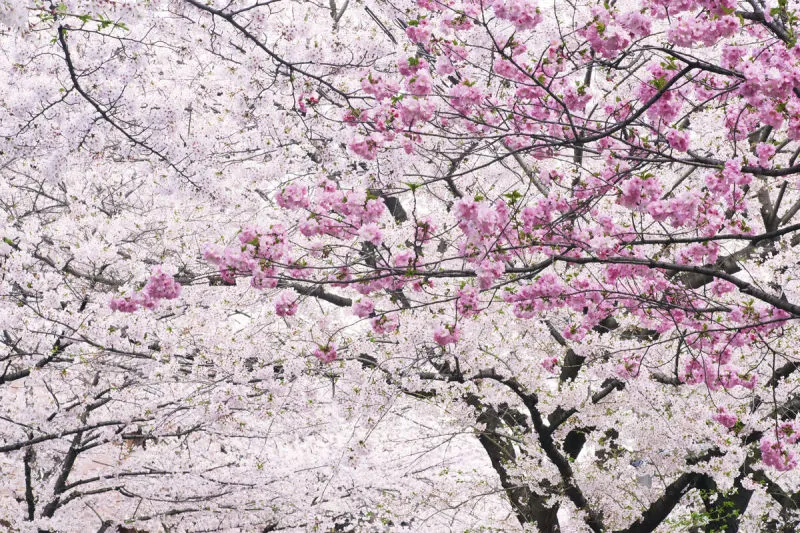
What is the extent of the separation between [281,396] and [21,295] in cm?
268

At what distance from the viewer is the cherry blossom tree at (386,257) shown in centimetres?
443

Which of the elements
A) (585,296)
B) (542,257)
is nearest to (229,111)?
(542,257)

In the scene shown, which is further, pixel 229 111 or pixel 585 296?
pixel 229 111

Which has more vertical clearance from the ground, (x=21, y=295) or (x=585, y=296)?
(x=21, y=295)

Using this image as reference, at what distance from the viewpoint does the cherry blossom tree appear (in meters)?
4.43

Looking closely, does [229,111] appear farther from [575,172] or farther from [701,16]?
[701,16]

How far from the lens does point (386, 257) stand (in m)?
6.46

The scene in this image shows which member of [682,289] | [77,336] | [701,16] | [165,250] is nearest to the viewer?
[701,16]

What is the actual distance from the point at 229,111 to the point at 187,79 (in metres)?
1.62

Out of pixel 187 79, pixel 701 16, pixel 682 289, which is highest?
pixel 187 79

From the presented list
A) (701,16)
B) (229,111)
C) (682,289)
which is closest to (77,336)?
(229,111)

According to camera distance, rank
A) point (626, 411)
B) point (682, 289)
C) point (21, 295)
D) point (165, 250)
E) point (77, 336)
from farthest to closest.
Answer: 1. point (165, 250)
2. point (626, 411)
3. point (21, 295)
4. point (77, 336)
5. point (682, 289)

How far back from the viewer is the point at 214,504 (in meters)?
8.76

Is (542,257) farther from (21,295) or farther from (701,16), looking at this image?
(21,295)
